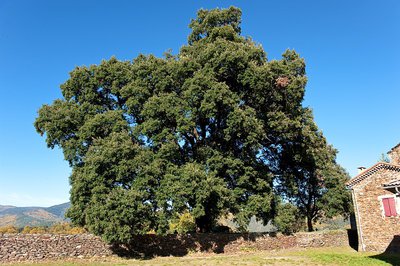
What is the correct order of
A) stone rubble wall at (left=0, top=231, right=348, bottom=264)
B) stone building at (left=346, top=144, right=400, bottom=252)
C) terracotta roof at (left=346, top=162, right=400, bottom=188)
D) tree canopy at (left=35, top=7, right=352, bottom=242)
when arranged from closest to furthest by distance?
stone rubble wall at (left=0, top=231, right=348, bottom=264) < tree canopy at (left=35, top=7, right=352, bottom=242) < stone building at (left=346, top=144, right=400, bottom=252) < terracotta roof at (left=346, top=162, right=400, bottom=188)

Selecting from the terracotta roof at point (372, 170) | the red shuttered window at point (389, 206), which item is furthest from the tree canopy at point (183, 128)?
the red shuttered window at point (389, 206)

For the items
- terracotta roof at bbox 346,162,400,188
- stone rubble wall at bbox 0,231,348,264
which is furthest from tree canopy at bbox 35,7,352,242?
terracotta roof at bbox 346,162,400,188

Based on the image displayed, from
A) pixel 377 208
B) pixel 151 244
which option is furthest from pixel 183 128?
pixel 377 208

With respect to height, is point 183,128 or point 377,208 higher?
point 183,128

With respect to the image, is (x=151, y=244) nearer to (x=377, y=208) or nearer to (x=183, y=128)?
(x=183, y=128)

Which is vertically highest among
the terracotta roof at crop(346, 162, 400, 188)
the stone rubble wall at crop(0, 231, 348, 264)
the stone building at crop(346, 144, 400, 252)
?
the terracotta roof at crop(346, 162, 400, 188)

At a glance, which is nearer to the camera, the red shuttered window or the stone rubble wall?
the stone rubble wall

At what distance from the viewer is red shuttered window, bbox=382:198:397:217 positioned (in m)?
25.6

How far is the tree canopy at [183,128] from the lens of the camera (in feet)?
77.6

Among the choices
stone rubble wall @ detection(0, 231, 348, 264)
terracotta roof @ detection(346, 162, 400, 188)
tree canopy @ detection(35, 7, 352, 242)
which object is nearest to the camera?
stone rubble wall @ detection(0, 231, 348, 264)

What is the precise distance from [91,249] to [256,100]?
58.2 feet

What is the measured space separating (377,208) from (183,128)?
671 inches

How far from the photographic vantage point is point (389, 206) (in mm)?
25750

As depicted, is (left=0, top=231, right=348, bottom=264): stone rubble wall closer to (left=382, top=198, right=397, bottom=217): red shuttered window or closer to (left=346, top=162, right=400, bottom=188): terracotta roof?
(left=346, top=162, right=400, bottom=188): terracotta roof
